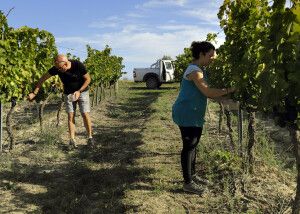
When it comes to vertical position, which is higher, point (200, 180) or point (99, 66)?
point (99, 66)

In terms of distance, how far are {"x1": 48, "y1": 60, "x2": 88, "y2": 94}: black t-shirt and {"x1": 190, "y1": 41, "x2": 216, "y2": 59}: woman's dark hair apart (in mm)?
2923

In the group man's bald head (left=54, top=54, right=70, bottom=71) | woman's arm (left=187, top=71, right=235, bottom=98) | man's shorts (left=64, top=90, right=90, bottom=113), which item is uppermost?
man's bald head (left=54, top=54, right=70, bottom=71)

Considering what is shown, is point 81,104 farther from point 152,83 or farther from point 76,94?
point 152,83

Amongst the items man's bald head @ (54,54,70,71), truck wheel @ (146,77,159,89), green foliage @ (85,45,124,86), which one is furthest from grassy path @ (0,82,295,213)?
truck wheel @ (146,77,159,89)

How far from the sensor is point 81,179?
5.69m

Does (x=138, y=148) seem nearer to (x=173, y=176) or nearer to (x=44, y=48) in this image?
(x=173, y=176)

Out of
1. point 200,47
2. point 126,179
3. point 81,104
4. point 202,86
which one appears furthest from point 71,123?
point 202,86

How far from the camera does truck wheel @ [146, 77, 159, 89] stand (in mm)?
27641

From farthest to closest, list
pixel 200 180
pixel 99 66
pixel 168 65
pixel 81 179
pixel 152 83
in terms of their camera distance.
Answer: pixel 168 65, pixel 152 83, pixel 99 66, pixel 81 179, pixel 200 180

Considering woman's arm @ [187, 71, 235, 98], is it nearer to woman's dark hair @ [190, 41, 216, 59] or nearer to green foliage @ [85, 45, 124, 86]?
woman's dark hair @ [190, 41, 216, 59]

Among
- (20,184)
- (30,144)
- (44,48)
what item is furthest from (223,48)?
(44,48)

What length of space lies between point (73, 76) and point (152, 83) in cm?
2071

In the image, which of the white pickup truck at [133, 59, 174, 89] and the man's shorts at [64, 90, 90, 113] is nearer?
the man's shorts at [64, 90, 90, 113]

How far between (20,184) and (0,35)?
287cm
